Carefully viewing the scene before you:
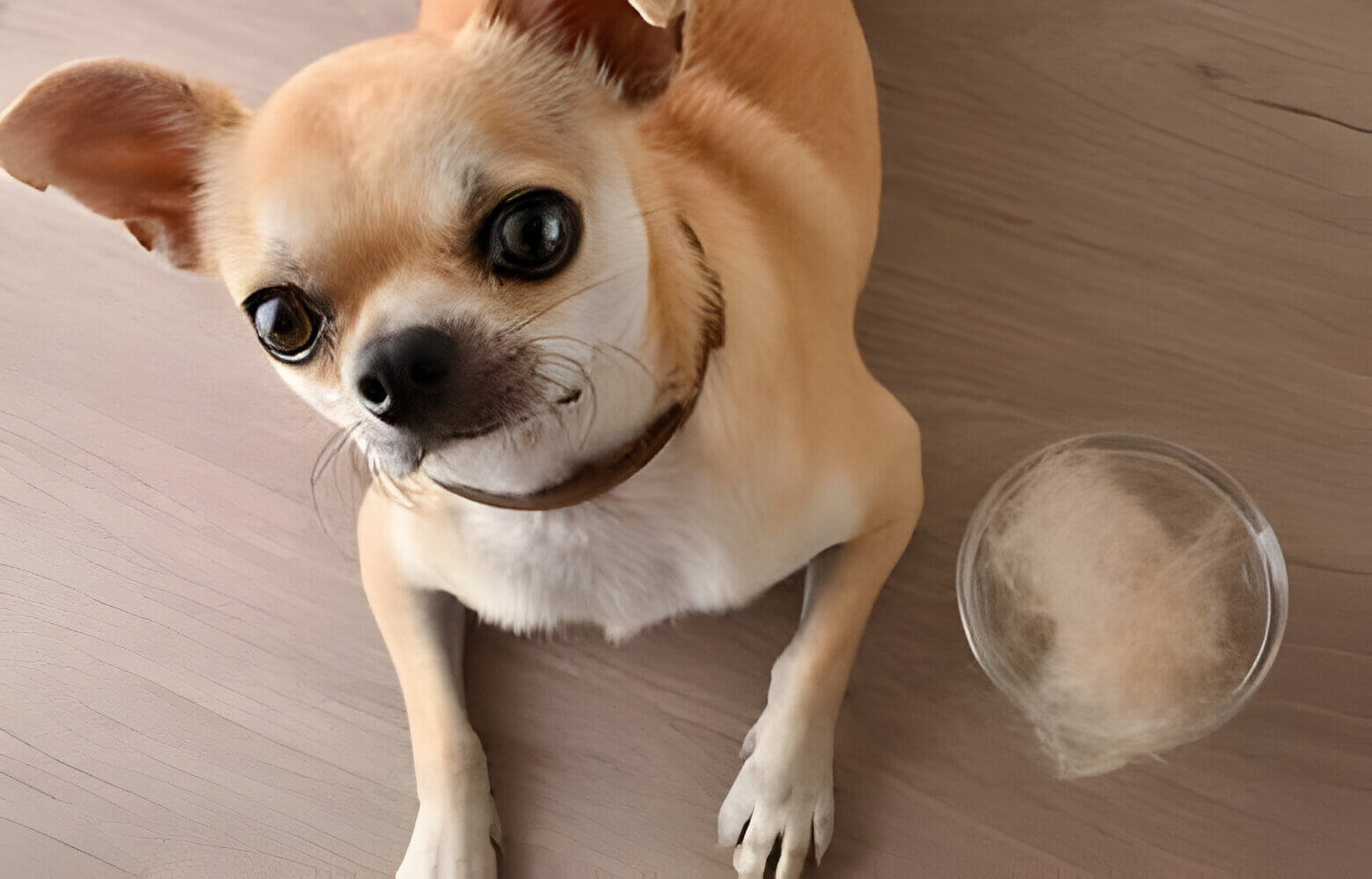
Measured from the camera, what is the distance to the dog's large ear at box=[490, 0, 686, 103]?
2.37 ft

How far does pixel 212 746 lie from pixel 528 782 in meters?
0.42

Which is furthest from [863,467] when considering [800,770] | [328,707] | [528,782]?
[328,707]

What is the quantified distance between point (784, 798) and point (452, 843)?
0.38 m

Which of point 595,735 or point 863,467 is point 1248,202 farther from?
point 595,735

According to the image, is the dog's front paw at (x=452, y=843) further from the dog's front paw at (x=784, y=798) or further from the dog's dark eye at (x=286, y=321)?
the dog's dark eye at (x=286, y=321)

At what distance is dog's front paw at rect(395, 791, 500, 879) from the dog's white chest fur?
284mm

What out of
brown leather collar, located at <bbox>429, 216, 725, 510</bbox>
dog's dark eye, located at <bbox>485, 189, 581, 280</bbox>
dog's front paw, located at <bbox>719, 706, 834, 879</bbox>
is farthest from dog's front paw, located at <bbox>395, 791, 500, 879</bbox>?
dog's dark eye, located at <bbox>485, 189, 581, 280</bbox>

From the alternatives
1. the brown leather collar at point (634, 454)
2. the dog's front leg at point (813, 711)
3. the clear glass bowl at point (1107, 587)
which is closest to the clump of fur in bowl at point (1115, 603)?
the clear glass bowl at point (1107, 587)

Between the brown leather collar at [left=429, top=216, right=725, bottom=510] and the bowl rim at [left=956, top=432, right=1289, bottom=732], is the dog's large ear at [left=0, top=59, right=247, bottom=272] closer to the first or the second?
the brown leather collar at [left=429, top=216, right=725, bottom=510]

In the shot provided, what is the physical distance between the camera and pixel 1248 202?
53.9 inches

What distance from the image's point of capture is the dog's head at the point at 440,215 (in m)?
0.64

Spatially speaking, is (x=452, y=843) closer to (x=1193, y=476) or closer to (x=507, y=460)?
(x=507, y=460)

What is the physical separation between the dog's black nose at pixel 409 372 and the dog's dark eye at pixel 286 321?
0.23 ft

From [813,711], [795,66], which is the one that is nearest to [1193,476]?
[813,711]
